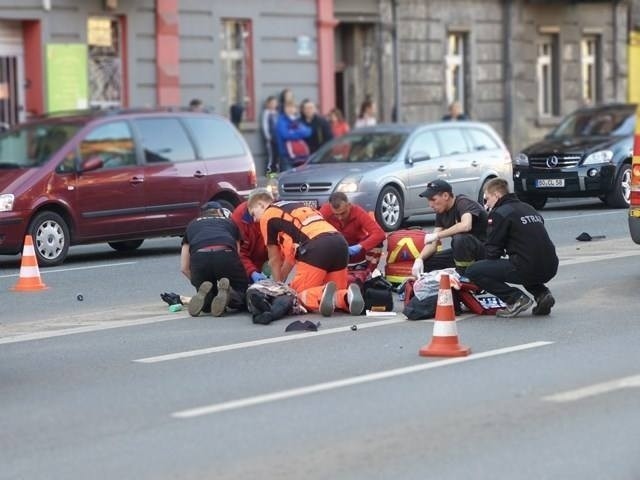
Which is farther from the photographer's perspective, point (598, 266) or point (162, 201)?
point (162, 201)

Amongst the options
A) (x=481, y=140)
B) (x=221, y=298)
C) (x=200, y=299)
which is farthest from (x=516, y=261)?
(x=481, y=140)

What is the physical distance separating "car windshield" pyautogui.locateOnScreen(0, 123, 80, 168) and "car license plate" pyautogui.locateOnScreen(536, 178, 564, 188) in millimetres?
9026

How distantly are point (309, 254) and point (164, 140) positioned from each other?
22.5 ft

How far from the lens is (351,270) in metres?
14.3

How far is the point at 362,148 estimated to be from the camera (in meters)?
23.8

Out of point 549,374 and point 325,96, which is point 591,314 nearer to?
point 549,374

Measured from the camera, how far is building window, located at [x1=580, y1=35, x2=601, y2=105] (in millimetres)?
43969

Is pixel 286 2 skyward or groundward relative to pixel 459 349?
skyward

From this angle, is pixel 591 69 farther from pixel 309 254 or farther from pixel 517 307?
pixel 517 307

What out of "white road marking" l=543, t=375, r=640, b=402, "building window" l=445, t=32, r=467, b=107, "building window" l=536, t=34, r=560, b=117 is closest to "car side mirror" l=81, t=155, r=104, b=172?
"white road marking" l=543, t=375, r=640, b=402

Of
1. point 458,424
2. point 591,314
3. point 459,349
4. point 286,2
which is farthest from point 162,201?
point 286,2

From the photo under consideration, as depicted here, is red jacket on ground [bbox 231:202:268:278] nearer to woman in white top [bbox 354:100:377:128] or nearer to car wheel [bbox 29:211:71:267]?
car wheel [bbox 29:211:71:267]

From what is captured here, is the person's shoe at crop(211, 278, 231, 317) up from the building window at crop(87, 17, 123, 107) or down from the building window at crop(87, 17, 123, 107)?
down

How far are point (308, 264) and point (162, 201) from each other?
6.35 metres
